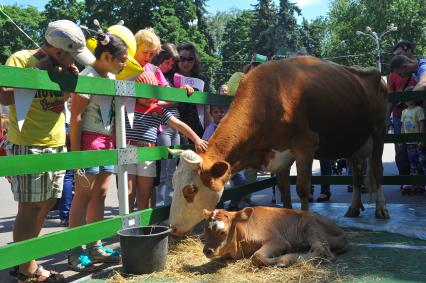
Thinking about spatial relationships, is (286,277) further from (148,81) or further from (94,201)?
(148,81)

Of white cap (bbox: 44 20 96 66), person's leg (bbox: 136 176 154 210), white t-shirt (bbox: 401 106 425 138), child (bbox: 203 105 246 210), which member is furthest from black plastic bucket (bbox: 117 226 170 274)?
white t-shirt (bbox: 401 106 425 138)

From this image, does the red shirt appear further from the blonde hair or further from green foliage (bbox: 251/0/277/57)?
green foliage (bbox: 251/0/277/57)

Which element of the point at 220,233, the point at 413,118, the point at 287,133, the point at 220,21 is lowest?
the point at 220,233

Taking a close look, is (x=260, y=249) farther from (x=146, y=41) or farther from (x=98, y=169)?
(x=146, y=41)

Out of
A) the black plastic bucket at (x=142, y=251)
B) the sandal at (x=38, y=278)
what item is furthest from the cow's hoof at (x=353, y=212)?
the sandal at (x=38, y=278)

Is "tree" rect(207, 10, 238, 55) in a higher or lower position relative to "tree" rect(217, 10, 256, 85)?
higher

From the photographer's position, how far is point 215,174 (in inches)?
167

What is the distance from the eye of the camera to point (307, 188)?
16.1 ft

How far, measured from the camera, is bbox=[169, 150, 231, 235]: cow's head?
13.7 ft

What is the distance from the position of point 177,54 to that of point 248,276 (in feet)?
11.1

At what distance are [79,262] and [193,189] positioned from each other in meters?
1.12

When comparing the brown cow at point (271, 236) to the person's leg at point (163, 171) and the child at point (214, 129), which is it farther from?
the child at point (214, 129)

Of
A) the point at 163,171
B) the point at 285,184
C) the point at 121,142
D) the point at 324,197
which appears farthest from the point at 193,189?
the point at 324,197

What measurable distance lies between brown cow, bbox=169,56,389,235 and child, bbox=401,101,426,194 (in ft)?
4.53
